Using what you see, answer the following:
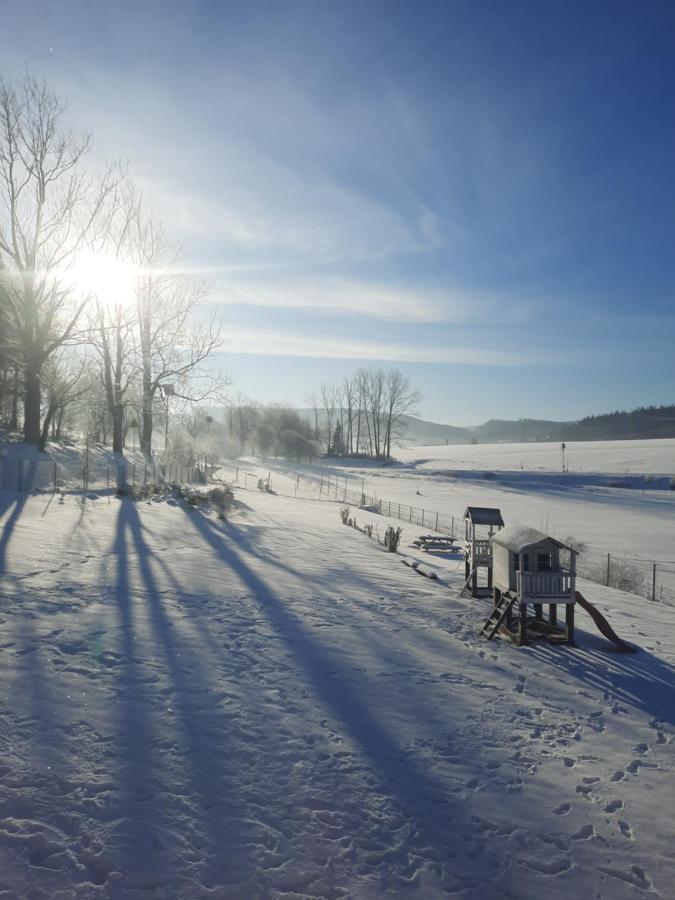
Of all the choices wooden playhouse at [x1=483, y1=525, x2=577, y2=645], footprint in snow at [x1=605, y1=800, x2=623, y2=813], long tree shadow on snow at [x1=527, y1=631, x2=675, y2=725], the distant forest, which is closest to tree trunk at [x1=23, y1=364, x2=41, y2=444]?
wooden playhouse at [x1=483, y1=525, x2=577, y2=645]

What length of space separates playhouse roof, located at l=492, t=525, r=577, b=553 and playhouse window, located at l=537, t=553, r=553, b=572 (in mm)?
293

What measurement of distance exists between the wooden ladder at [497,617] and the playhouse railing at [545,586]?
0.33m

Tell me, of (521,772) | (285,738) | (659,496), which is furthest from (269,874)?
(659,496)

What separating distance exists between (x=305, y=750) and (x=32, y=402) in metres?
24.1

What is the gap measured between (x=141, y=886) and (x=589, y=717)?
19.0 feet

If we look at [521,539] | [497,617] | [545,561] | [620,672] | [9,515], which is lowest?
[620,672]

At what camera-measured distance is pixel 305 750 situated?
5.75m

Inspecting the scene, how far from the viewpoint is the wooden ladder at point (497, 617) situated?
10117 mm

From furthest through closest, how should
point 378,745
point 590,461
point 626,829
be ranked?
point 590,461
point 378,745
point 626,829

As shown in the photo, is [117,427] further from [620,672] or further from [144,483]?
[620,672]

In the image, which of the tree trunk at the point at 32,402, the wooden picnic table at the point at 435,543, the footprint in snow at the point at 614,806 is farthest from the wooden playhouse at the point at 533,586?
the tree trunk at the point at 32,402

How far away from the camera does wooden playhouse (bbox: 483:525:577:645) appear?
1015cm

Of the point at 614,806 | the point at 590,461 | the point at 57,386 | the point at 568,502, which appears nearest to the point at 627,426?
the point at 590,461

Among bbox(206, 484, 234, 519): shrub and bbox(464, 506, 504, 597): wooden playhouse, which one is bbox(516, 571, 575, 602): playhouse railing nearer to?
bbox(464, 506, 504, 597): wooden playhouse
